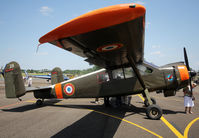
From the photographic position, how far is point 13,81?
7.14 meters

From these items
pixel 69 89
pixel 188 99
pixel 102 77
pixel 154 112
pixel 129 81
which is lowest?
pixel 154 112

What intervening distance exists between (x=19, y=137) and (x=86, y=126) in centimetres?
201

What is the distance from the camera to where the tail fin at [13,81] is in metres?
7.13

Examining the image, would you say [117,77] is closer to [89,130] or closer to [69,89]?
[69,89]

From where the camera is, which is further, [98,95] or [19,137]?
[98,95]

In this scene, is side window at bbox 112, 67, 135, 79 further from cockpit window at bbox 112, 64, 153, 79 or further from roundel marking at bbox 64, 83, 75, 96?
roundel marking at bbox 64, 83, 75, 96

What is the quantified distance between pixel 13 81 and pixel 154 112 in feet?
23.0

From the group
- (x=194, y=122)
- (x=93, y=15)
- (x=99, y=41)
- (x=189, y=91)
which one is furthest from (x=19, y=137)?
(x=189, y=91)

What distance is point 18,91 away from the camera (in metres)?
7.17

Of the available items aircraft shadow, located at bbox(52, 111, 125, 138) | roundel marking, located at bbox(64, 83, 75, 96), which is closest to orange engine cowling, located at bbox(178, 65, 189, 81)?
aircraft shadow, located at bbox(52, 111, 125, 138)

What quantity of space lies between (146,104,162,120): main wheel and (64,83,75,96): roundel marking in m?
3.93

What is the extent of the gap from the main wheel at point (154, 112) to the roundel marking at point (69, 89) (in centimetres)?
393

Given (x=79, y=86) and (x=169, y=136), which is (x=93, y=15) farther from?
(x=79, y=86)

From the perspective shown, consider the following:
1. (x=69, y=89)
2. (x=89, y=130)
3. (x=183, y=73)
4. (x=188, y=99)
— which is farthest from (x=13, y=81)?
(x=188, y=99)
